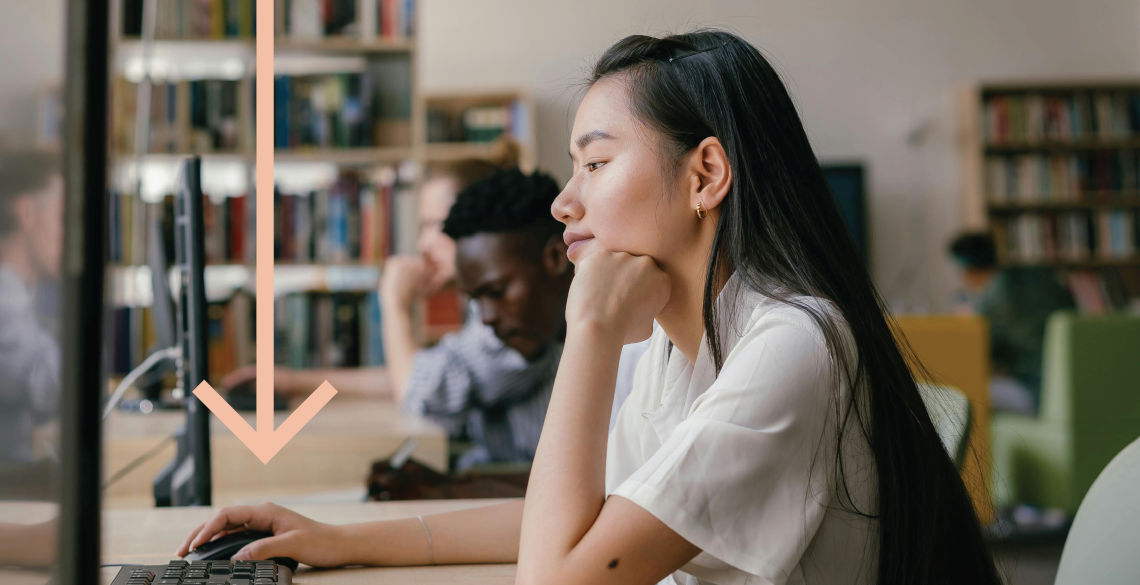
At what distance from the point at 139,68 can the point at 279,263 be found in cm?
88

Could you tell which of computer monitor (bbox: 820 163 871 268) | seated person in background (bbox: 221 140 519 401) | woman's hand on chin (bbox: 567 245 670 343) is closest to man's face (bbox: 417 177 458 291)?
seated person in background (bbox: 221 140 519 401)

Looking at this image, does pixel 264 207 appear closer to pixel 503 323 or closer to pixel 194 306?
pixel 194 306

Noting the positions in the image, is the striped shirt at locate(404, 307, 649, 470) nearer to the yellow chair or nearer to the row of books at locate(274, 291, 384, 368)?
the row of books at locate(274, 291, 384, 368)

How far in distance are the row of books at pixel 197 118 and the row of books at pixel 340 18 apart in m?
0.32

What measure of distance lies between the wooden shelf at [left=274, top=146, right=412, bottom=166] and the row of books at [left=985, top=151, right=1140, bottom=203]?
3109 millimetres

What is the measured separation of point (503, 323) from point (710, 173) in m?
1.16

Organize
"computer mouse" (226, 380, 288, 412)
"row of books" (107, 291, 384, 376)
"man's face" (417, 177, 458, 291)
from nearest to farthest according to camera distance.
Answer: "computer mouse" (226, 380, 288, 412) → "man's face" (417, 177, 458, 291) → "row of books" (107, 291, 384, 376)

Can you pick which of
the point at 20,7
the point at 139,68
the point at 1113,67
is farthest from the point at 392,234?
the point at 1113,67

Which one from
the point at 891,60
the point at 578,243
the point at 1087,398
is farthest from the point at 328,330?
the point at 891,60

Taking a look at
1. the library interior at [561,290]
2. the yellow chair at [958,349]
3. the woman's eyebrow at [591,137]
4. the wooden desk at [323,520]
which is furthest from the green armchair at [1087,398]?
the woman's eyebrow at [591,137]

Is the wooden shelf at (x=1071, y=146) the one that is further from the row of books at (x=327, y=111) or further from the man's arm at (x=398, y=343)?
the man's arm at (x=398, y=343)

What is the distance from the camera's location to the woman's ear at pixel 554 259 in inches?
75.0

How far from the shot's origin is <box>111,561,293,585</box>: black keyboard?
78 cm

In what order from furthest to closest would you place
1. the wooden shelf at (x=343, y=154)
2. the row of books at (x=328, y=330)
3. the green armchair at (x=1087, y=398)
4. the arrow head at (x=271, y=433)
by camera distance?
1. the wooden shelf at (x=343, y=154)
2. the row of books at (x=328, y=330)
3. the green armchair at (x=1087, y=398)
4. the arrow head at (x=271, y=433)
